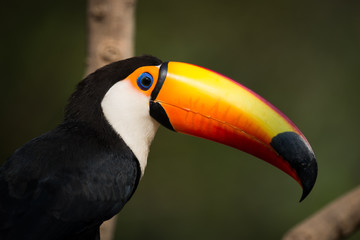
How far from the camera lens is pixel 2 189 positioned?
1.60 m

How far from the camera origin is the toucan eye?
1767 mm

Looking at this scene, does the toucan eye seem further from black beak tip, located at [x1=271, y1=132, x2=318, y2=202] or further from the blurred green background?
the blurred green background

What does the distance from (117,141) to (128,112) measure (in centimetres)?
10

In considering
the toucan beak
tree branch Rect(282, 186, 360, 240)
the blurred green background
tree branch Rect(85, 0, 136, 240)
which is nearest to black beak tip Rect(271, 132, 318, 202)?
the toucan beak

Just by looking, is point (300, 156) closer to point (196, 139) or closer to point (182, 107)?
point (182, 107)

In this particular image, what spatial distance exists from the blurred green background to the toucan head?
212 centimetres

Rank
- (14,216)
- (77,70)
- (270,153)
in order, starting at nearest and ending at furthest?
(14,216), (270,153), (77,70)

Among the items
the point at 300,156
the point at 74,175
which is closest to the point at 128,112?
the point at 74,175

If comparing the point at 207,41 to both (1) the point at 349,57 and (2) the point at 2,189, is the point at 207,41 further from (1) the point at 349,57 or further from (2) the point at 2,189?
(2) the point at 2,189

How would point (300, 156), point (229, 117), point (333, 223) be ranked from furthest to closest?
point (333, 223) < point (229, 117) < point (300, 156)

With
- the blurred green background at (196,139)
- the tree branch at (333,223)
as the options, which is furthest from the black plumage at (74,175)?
the blurred green background at (196,139)

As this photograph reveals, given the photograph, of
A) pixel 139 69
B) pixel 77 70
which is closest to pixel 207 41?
pixel 77 70

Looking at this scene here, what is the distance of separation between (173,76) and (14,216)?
2.18 feet

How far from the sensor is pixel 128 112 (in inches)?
69.9
